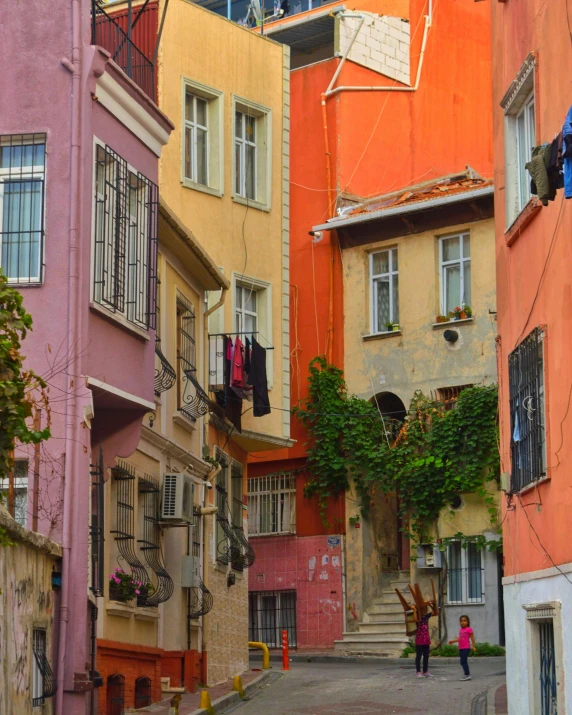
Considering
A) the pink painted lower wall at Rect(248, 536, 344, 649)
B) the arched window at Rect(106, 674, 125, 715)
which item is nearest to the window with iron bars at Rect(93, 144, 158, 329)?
the arched window at Rect(106, 674, 125, 715)

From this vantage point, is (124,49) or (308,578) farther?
(308,578)

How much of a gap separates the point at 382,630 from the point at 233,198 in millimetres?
10042

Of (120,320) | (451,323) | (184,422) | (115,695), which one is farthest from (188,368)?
(451,323)

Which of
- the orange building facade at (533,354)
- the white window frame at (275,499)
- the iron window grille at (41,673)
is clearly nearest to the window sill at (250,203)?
the white window frame at (275,499)

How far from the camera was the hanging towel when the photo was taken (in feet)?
83.7

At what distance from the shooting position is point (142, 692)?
19.1 meters

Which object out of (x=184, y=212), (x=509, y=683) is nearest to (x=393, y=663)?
(x=184, y=212)

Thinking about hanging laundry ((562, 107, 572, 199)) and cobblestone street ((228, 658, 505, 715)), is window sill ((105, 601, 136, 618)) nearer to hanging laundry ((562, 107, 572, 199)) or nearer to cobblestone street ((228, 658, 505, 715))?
cobblestone street ((228, 658, 505, 715))

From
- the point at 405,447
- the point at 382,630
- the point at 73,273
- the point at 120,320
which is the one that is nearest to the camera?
the point at 73,273

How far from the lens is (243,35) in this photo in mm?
27453

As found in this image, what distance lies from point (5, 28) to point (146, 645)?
28.3 ft

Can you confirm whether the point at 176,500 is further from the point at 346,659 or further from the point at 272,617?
the point at 272,617

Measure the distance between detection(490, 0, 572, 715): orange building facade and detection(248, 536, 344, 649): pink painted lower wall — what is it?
622 inches

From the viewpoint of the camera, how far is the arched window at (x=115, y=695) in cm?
1742
